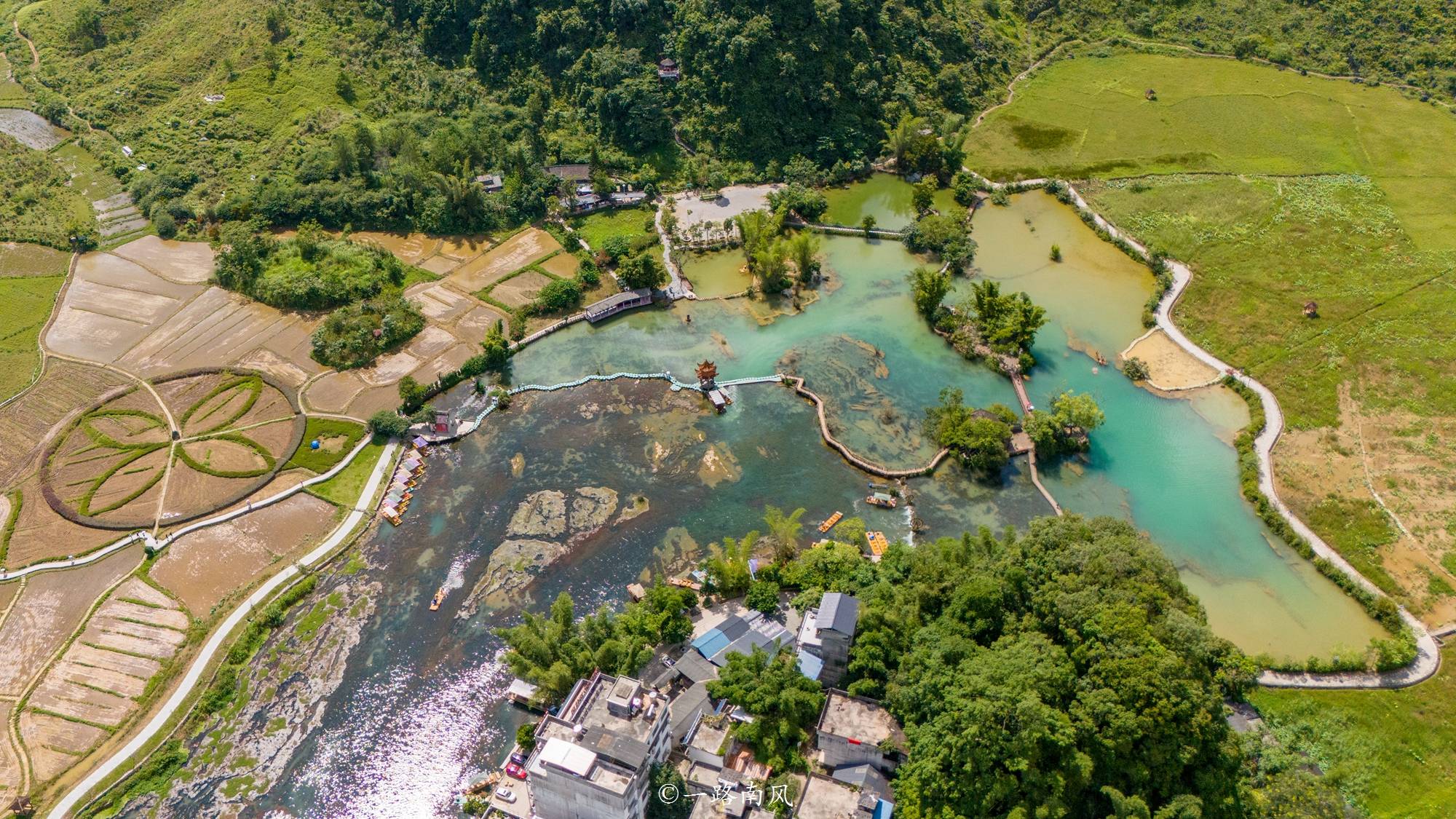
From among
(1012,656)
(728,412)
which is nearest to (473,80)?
(728,412)

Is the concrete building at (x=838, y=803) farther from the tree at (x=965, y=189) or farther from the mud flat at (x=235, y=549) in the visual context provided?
the tree at (x=965, y=189)

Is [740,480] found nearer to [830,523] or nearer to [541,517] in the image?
[830,523]

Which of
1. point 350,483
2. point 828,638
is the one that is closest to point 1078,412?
point 828,638

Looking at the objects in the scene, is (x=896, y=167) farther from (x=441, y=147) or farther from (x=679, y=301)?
(x=441, y=147)

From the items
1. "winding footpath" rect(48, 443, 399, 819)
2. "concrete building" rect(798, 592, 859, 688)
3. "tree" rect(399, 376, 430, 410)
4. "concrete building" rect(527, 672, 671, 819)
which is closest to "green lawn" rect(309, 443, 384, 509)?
"winding footpath" rect(48, 443, 399, 819)

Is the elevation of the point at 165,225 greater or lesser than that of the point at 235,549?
greater

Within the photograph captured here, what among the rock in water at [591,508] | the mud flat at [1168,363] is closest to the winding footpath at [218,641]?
the rock in water at [591,508]

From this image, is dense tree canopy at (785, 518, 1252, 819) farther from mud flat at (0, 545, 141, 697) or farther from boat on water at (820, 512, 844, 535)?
mud flat at (0, 545, 141, 697)
